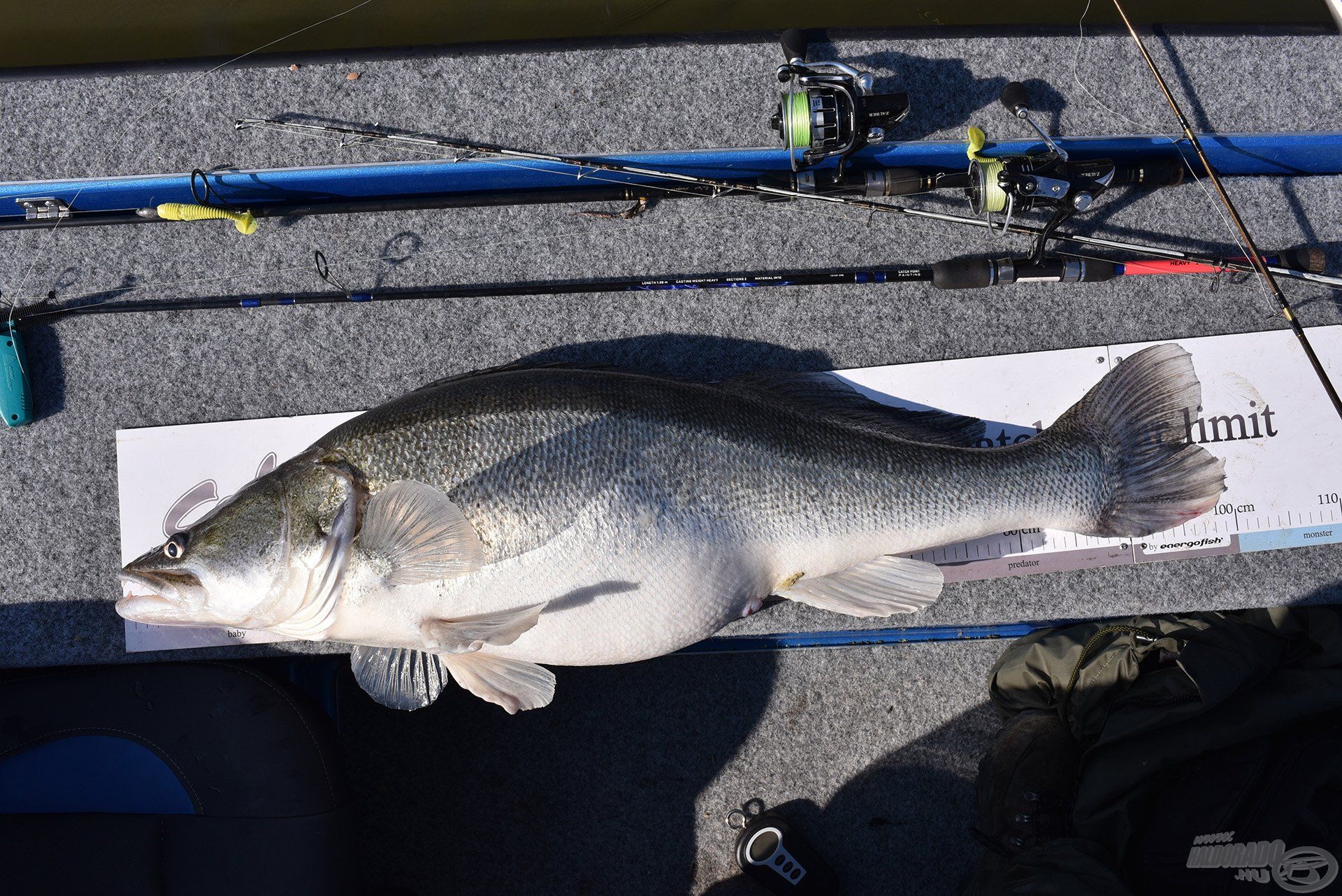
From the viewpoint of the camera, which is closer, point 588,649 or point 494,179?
point 588,649

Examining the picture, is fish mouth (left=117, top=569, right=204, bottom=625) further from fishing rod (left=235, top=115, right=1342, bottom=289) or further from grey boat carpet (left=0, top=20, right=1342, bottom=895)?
fishing rod (left=235, top=115, right=1342, bottom=289)

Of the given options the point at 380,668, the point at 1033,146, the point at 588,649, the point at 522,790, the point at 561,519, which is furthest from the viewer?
the point at 522,790

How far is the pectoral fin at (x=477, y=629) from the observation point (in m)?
1.40

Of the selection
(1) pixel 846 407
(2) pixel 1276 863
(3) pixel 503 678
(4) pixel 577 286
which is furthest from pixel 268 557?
(2) pixel 1276 863

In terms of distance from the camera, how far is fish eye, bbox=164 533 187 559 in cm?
142

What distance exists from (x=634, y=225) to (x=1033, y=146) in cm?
101

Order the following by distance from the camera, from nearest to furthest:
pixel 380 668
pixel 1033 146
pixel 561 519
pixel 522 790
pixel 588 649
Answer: pixel 561 519
pixel 588 649
pixel 380 668
pixel 1033 146
pixel 522 790

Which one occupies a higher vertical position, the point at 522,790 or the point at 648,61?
the point at 648,61

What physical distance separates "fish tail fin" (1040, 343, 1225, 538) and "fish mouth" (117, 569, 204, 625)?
1.79m

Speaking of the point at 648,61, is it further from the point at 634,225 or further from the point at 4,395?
the point at 4,395

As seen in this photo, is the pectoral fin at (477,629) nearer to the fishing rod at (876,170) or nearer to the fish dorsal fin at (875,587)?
the fish dorsal fin at (875,587)

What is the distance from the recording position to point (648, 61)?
6.13 feet

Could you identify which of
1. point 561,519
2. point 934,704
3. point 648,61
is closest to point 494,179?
point 648,61

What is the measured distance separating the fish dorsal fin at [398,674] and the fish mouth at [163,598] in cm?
35
